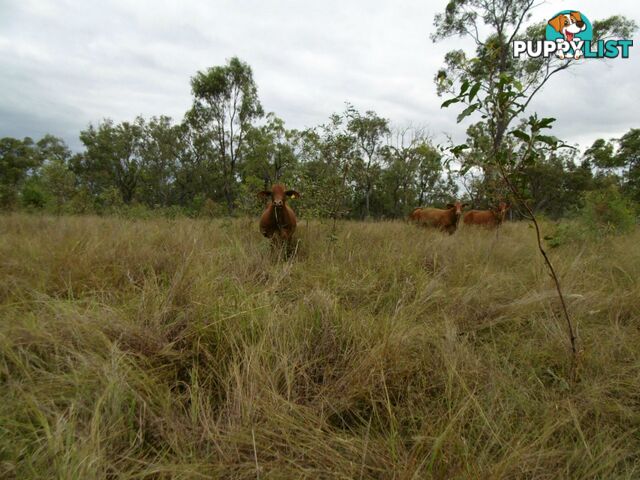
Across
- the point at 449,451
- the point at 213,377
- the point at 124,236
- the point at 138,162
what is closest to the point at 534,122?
the point at 449,451

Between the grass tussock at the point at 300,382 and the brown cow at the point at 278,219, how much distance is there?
7.45 ft

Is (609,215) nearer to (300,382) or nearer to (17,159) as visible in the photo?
(300,382)

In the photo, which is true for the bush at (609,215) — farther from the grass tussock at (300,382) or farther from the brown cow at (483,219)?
the grass tussock at (300,382)

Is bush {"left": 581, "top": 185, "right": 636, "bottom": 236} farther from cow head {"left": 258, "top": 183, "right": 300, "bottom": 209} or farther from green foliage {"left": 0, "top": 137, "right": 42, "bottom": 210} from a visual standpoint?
green foliage {"left": 0, "top": 137, "right": 42, "bottom": 210}

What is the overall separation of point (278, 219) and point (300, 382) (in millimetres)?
3651

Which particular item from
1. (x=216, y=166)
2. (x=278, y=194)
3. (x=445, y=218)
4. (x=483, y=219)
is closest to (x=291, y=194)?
(x=278, y=194)

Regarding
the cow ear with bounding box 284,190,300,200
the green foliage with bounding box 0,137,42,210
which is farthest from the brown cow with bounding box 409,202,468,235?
the green foliage with bounding box 0,137,42,210

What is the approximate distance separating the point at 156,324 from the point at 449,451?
1783mm

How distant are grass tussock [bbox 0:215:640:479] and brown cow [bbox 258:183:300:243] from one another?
2.27 meters

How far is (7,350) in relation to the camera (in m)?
1.47

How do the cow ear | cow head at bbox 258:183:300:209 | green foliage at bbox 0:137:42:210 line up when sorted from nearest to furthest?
cow head at bbox 258:183:300:209 < the cow ear < green foliage at bbox 0:137:42:210

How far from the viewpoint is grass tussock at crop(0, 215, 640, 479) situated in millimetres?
1099

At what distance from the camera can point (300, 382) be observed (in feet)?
4.92

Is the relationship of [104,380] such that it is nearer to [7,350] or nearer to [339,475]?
[7,350]
